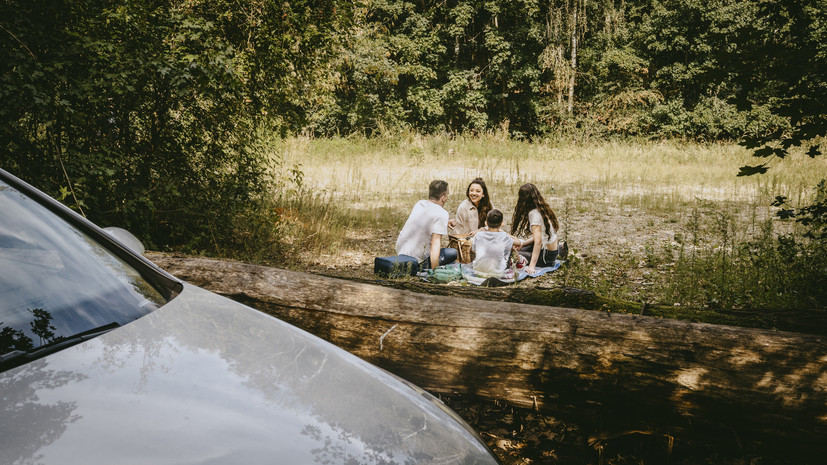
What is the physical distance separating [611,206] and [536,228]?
230 inches

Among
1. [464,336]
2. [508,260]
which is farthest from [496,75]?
[464,336]

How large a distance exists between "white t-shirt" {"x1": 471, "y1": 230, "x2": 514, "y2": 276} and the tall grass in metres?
0.82

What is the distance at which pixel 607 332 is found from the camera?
3.13 metres

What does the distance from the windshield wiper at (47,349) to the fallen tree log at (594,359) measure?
187 cm

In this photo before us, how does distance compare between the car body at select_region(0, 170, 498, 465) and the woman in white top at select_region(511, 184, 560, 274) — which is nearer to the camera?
the car body at select_region(0, 170, 498, 465)

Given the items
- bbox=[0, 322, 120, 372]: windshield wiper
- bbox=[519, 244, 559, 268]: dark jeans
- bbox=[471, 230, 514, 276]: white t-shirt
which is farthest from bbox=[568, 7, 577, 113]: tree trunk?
bbox=[0, 322, 120, 372]: windshield wiper

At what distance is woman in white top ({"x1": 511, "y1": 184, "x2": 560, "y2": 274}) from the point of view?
7773mm

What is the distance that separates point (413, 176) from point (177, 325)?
51.4 ft

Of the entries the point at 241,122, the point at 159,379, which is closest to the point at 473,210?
the point at 241,122

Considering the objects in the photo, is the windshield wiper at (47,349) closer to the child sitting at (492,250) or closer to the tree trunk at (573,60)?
the child sitting at (492,250)

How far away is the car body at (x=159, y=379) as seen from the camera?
1366 millimetres

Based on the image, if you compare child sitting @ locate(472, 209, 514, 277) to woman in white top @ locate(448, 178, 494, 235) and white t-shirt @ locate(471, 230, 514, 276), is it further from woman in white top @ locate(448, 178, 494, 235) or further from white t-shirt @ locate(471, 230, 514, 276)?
woman in white top @ locate(448, 178, 494, 235)

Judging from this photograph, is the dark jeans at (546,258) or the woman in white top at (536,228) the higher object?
the woman in white top at (536,228)

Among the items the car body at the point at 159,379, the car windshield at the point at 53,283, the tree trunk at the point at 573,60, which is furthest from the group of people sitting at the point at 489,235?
the tree trunk at the point at 573,60
